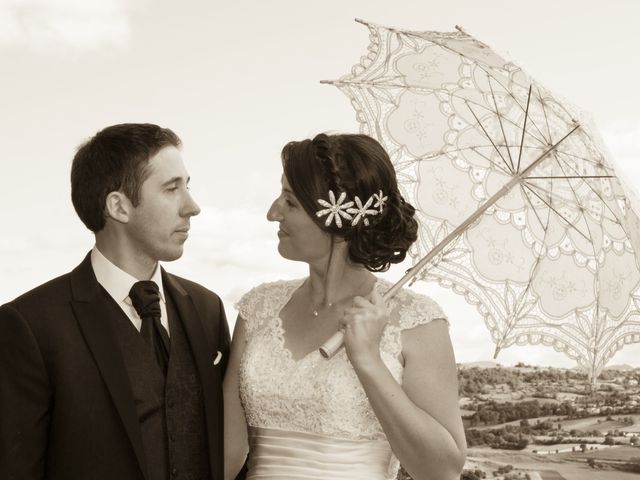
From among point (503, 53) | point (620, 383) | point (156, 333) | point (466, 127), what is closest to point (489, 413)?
point (620, 383)

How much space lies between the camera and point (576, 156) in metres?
3.67

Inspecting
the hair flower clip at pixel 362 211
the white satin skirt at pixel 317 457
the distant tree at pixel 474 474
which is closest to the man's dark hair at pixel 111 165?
the hair flower clip at pixel 362 211

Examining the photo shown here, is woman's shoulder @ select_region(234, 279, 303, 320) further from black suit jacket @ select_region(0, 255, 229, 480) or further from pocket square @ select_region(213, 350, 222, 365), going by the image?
black suit jacket @ select_region(0, 255, 229, 480)

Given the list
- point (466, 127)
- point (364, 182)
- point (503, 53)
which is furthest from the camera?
point (466, 127)

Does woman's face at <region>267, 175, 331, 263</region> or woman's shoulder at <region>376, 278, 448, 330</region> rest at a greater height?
woman's face at <region>267, 175, 331, 263</region>

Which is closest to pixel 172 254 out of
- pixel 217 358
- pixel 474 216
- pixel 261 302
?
pixel 217 358

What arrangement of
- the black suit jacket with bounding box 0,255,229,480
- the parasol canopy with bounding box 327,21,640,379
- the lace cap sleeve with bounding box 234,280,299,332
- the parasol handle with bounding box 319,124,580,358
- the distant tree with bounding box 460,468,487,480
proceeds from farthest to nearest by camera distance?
the distant tree with bounding box 460,468,487,480 → the parasol canopy with bounding box 327,21,640,379 → the parasol handle with bounding box 319,124,580,358 → the lace cap sleeve with bounding box 234,280,299,332 → the black suit jacket with bounding box 0,255,229,480

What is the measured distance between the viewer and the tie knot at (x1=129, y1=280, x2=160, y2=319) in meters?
2.86

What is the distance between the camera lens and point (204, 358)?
2973mm

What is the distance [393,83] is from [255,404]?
1810mm

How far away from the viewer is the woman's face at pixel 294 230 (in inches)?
119

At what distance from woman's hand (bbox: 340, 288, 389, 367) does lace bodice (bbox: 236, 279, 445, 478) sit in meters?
0.28

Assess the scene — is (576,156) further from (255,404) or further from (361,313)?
(255,404)

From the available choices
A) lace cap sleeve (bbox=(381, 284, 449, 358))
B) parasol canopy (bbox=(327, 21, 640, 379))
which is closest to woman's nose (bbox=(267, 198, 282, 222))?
lace cap sleeve (bbox=(381, 284, 449, 358))
